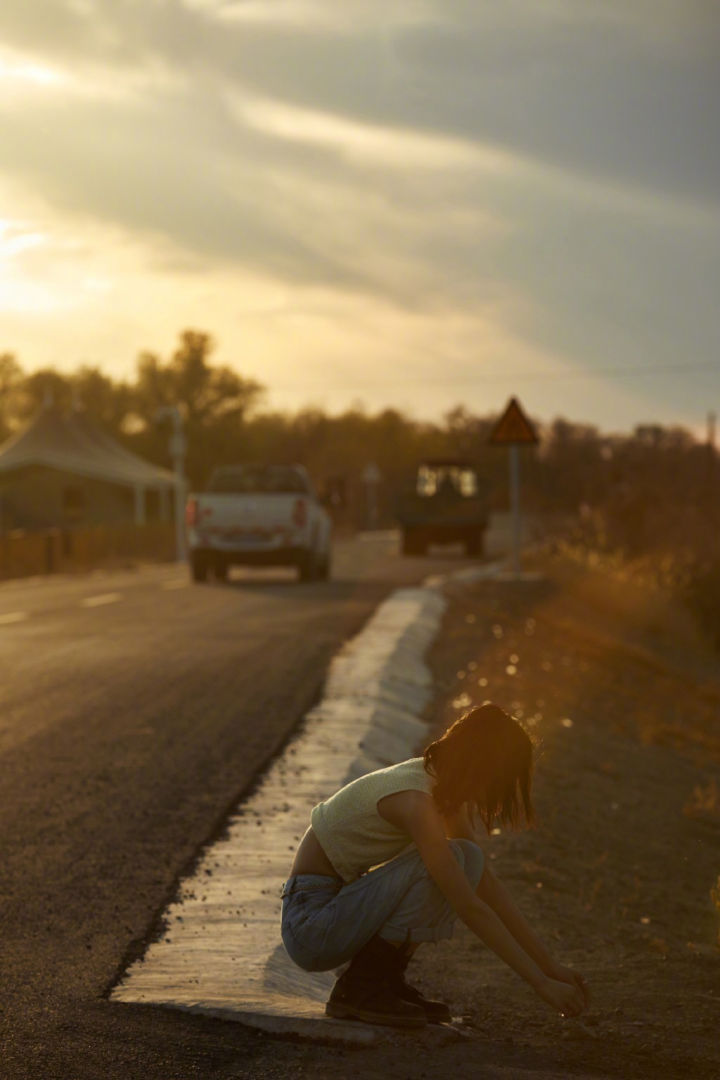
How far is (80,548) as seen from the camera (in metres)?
40.1

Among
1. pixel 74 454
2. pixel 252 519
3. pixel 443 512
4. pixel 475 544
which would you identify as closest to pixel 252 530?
pixel 252 519

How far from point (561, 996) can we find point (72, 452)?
57281 millimetres

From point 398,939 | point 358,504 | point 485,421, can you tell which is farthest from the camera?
point 485,421

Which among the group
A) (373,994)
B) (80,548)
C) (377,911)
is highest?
(377,911)

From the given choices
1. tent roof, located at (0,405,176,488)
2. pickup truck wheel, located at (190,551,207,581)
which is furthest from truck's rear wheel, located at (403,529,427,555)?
tent roof, located at (0,405,176,488)

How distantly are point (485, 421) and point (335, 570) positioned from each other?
64.7 metres

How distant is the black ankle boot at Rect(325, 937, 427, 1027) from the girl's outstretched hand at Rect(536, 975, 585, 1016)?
1.39 feet

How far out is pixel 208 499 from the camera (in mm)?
26297

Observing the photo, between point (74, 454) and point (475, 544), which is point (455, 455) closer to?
point (74, 454)

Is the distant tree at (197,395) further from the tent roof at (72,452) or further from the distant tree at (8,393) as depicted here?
the tent roof at (72,452)

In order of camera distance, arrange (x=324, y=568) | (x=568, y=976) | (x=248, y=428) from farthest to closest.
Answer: (x=248, y=428), (x=324, y=568), (x=568, y=976)

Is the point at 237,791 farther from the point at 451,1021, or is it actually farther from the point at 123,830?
the point at 451,1021

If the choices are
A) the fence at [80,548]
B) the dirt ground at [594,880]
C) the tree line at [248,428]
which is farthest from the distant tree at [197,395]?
the dirt ground at [594,880]

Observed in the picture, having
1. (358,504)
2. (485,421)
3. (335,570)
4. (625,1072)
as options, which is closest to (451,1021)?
(625,1072)
